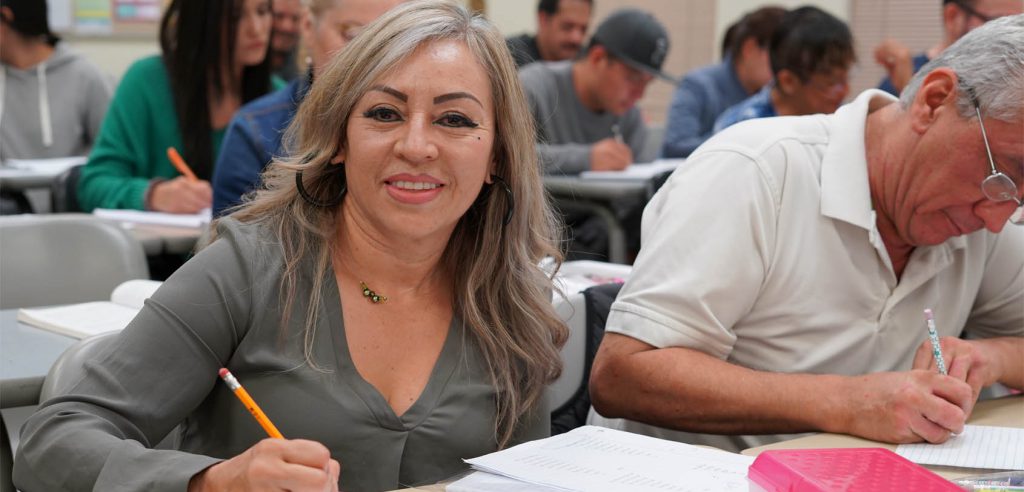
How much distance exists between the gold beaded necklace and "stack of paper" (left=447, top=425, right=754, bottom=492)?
30cm

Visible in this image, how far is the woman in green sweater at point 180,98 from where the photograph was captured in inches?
137

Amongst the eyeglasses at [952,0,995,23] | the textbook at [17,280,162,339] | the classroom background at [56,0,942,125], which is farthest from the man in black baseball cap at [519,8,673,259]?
the textbook at [17,280,162,339]

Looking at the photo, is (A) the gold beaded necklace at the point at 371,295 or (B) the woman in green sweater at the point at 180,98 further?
(B) the woman in green sweater at the point at 180,98

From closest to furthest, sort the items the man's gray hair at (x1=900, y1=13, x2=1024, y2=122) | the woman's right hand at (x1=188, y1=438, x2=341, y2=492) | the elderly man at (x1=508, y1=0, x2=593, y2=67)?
the woman's right hand at (x1=188, y1=438, x2=341, y2=492) → the man's gray hair at (x1=900, y1=13, x2=1024, y2=122) → the elderly man at (x1=508, y1=0, x2=593, y2=67)

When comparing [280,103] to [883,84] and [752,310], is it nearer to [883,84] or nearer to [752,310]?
[752,310]

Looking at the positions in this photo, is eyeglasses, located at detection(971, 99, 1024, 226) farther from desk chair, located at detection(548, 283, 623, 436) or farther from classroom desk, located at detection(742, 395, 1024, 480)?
desk chair, located at detection(548, 283, 623, 436)

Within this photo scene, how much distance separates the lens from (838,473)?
1.25m

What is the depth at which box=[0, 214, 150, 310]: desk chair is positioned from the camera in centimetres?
234

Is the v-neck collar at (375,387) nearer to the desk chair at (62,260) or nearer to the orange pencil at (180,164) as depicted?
the desk chair at (62,260)

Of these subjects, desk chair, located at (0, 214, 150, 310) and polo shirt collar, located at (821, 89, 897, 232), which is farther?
desk chair, located at (0, 214, 150, 310)

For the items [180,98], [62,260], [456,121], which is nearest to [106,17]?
[180,98]

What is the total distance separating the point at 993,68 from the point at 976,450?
55 centimetres

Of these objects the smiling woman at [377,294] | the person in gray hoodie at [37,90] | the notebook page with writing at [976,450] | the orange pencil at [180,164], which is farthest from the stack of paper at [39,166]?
the notebook page with writing at [976,450]

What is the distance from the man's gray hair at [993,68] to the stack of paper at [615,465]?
65 cm
